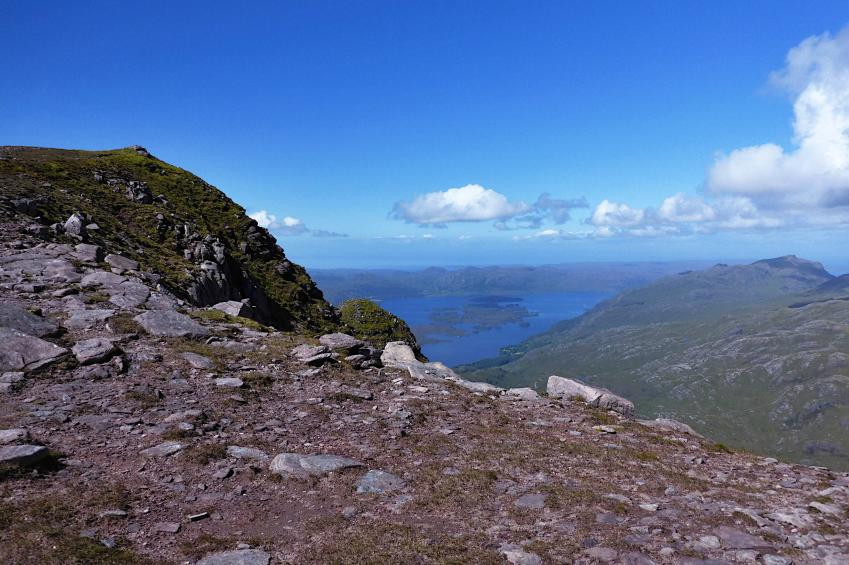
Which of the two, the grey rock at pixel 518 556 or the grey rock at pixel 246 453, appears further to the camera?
the grey rock at pixel 246 453

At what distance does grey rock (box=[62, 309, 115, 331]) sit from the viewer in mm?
19594

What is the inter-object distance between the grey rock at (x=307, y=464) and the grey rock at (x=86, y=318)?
13.5 m

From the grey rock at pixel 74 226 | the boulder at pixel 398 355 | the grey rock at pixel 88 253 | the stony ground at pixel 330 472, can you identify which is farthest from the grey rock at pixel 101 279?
the boulder at pixel 398 355

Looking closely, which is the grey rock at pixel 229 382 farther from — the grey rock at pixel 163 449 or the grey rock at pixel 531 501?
the grey rock at pixel 531 501

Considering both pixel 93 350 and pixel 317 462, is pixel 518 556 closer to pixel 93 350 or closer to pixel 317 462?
pixel 317 462

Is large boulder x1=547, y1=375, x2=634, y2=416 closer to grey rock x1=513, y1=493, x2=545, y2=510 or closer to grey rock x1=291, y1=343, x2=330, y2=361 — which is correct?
grey rock x1=513, y1=493, x2=545, y2=510

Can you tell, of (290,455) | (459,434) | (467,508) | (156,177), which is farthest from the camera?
(156,177)

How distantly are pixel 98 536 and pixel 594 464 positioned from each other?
12.1 metres

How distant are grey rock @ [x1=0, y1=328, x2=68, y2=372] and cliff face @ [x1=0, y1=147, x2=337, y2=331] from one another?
14.3 meters

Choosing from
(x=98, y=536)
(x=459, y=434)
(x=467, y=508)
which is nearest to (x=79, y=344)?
(x=98, y=536)

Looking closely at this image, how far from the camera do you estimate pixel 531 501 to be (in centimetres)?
1078

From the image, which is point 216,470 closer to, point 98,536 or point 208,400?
point 98,536

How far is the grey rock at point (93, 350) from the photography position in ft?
54.5

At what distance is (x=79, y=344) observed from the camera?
17.5 m
